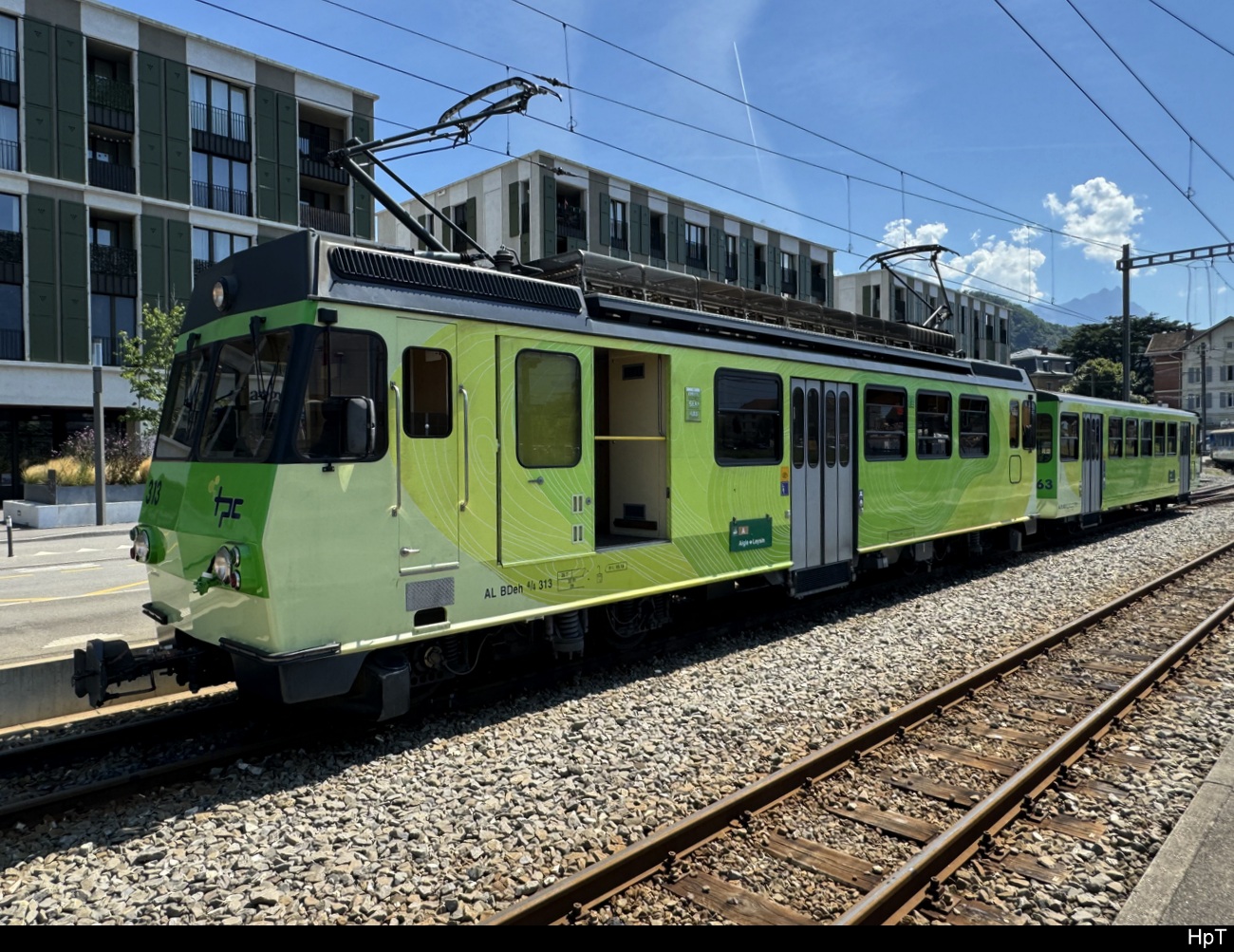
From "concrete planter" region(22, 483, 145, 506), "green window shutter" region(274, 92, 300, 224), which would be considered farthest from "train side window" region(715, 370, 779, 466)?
"green window shutter" region(274, 92, 300, 224)

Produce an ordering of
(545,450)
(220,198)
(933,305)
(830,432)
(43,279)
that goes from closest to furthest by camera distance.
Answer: (545,450)
(830,432)
(43,279)
(220,198)
(933,305)

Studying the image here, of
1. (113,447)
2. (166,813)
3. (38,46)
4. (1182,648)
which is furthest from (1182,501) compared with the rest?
(38,46)

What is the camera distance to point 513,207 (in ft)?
126

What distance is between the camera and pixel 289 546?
17.1 ft

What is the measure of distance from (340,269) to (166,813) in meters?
3.46

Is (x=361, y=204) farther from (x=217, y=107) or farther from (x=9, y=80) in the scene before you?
(x=9, y=80)

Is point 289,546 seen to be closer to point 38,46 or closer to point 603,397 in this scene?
point 603,397

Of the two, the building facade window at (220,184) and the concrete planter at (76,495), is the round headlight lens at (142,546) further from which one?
the building facade window at (220,184)

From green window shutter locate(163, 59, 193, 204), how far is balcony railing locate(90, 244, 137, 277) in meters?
1.97

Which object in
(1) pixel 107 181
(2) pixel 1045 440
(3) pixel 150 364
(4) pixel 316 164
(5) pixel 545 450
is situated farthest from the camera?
(4) pixel 316 164

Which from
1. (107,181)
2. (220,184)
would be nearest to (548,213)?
(220,184)

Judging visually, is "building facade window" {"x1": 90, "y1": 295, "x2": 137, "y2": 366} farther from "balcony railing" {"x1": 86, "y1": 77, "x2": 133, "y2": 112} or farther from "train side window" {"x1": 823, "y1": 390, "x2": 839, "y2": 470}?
"train side window" {"x1": 823, "y1": 390, "x2": 839, "y2": 470}

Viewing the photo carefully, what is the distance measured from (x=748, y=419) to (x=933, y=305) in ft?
171

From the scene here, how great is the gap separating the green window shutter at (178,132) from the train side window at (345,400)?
26.9 meters
